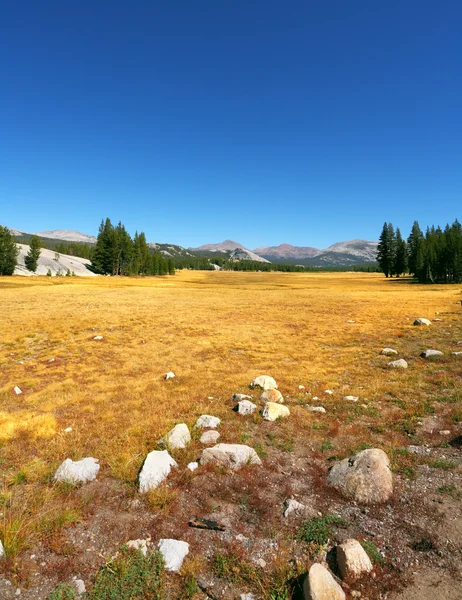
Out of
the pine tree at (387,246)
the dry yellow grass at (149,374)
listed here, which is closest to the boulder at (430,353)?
the dry yellow grass at (149,374)

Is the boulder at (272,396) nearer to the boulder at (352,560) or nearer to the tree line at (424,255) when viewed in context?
the boulder at (352,560)

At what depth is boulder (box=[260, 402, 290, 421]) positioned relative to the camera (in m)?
11.1

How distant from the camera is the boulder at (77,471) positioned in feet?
24.6

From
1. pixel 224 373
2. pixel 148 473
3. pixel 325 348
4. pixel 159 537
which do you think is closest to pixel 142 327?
pixel 224 373

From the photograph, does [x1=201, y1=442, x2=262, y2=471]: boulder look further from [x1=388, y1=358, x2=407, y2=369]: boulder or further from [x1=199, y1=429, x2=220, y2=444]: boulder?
[x1=388, y1=358, x2=407, y2=369]: boulder

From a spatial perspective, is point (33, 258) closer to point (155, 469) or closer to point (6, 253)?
point (6, 253)

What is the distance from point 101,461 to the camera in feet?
27.2

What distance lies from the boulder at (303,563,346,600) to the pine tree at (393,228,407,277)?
14019 centimetres

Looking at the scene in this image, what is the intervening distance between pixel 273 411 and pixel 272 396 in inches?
62.6

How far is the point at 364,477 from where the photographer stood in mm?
7281

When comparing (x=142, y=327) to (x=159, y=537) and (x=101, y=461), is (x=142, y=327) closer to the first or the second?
(x=101, y=461)

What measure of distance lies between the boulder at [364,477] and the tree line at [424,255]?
Result: 112653mm

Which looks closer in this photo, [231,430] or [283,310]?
[231,430]

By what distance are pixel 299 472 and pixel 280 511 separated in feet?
5.42
